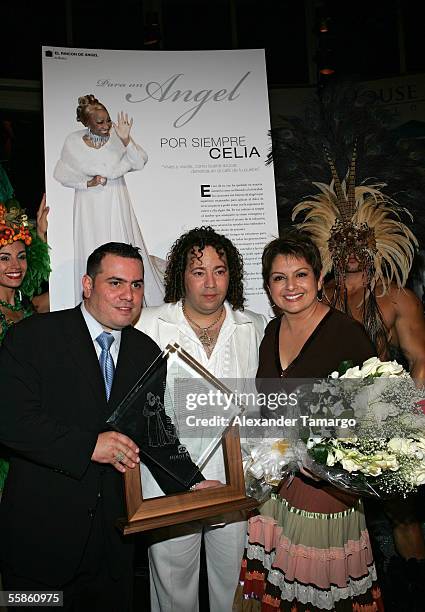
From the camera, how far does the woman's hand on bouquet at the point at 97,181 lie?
4.02 metres

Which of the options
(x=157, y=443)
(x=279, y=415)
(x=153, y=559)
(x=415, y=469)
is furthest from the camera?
(x=153, y=559)

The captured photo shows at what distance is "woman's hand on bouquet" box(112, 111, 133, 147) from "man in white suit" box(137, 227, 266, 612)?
1.17 metres

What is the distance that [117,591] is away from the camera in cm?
A: 263

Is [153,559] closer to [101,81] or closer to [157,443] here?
[157,443]

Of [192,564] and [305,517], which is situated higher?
[305,517]

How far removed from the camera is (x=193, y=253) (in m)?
3.21

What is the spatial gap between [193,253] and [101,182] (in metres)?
1.19

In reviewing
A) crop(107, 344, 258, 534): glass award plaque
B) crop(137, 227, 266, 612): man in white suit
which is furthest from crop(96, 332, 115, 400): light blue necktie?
crop(137, 227, 266, 612): man in white suit

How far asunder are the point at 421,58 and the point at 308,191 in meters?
4.37

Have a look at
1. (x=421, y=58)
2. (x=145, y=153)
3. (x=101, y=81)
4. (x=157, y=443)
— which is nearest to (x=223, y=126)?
(x=145, y=153)

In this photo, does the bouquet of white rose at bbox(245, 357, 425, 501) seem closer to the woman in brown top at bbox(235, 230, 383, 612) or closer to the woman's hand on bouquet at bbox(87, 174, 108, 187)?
the woman in brown top at bbox(235, 230, 383, 612)

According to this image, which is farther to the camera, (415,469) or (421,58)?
(421,58)

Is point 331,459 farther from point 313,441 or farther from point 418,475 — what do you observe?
point 418,475

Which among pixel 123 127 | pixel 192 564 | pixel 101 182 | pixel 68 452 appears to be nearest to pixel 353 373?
pixel 68 452
